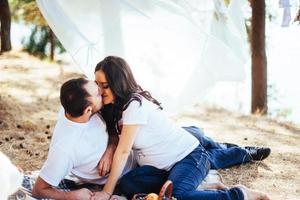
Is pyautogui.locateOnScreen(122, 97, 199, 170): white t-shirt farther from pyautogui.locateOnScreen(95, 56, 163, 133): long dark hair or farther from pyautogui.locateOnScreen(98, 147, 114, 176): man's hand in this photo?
pyautogui.locateOnScreen(98, 147, 114, 176): man's hand

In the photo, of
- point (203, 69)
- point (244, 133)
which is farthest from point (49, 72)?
point (203, 69)

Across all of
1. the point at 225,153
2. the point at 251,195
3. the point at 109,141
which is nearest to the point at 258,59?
the point at 225,153

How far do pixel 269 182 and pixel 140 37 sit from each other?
1387 mm

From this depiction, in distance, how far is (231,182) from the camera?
11.0 ft

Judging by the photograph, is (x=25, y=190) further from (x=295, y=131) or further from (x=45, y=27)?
(x=45, y=27)

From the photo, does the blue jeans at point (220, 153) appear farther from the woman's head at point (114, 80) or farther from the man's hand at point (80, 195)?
the man's hand at point (80, 195)

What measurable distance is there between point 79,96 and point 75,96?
2cm

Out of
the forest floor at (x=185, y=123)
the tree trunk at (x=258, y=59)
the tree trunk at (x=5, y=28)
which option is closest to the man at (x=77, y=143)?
the forest floor at (x=185, y=123)

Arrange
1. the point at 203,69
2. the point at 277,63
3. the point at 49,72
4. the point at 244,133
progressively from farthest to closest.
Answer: the point at 277,63 < the point at 49,72 < the point at 244,133 < the point at 203,69

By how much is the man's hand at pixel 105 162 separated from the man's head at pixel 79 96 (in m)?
0.28

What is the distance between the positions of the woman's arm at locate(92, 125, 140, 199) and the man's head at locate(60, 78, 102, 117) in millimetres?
224

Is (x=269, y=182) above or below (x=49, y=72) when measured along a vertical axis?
above

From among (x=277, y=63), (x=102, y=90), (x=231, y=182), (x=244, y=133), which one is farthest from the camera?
(x=277, y=63)

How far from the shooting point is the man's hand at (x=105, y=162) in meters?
2.75
